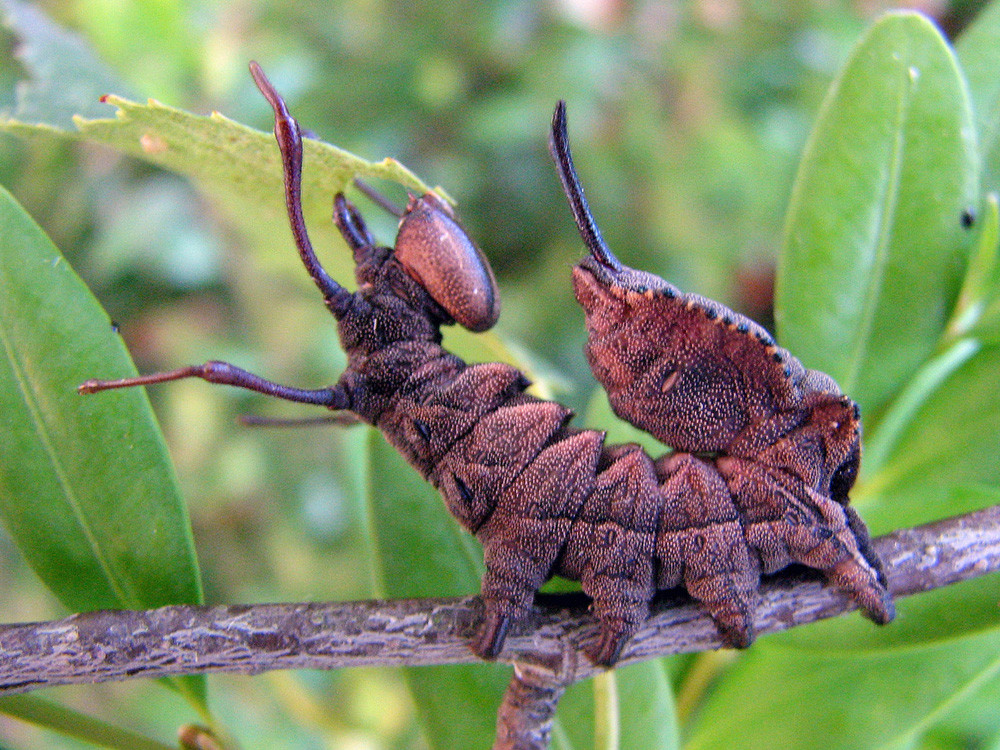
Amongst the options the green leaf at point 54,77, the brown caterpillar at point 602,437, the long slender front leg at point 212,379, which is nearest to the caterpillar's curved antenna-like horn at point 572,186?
the brown caterpillar at point 602,437

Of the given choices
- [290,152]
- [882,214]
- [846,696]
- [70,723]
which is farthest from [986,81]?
[70,723]

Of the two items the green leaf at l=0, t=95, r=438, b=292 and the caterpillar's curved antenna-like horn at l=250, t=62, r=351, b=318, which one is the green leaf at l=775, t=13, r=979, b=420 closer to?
the green leaf at l=0, t=95, r=438, b=292

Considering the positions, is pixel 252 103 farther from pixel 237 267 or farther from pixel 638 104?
pixel 638 104

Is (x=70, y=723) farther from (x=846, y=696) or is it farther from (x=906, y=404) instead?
(x=906, y=404)

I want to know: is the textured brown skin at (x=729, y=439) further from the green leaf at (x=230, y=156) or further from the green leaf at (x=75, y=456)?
the green leaf at (x=75, y=456)

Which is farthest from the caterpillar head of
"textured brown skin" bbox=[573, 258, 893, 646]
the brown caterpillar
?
"textured brown skin" bbox=[573, 258, 893, 646]

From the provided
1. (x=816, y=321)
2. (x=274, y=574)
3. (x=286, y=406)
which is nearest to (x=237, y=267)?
(x=286, y=406)

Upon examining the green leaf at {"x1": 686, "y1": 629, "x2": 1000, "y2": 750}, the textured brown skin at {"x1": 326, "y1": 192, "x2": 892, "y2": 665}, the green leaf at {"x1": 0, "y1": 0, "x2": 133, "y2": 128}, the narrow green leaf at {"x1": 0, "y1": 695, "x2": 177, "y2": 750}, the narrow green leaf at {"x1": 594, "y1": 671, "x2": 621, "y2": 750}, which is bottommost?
the green leaf at {"x1": 686, "y1": 629, "x2": 1000, "y2": 750}
